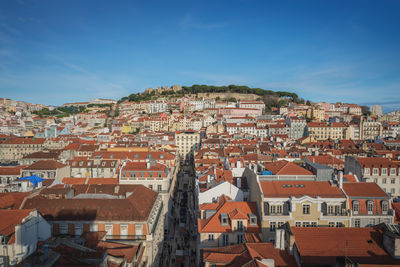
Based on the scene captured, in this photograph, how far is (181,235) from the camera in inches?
1543

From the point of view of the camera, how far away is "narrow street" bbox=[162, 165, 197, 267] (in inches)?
1300

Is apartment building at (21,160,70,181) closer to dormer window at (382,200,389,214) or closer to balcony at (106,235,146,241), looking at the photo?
balcony at (106,235,146,241)

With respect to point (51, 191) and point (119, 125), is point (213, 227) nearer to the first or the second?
point (51, 191)

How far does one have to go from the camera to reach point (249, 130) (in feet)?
387

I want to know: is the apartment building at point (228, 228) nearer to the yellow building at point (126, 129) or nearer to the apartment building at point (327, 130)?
the apartment building at point (327, 130)

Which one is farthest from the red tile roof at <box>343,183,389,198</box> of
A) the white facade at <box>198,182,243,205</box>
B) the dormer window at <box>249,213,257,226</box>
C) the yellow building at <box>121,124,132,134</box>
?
the yellow building at <box>121,124,132,134</box>

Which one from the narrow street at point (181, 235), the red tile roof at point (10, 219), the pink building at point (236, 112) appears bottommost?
the narrow street at point (181, 235)

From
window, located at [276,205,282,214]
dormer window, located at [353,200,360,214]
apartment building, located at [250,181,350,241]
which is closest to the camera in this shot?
apartment building, located at [250,181,350,241]

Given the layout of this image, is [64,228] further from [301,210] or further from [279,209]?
[301,210]

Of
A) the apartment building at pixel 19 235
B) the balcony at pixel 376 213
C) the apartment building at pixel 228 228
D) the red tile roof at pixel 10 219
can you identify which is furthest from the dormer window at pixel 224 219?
the red tile roof at pixel 10 219

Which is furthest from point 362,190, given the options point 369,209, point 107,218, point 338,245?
point 107,218

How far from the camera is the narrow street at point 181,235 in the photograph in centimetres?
3303

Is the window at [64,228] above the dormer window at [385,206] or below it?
below

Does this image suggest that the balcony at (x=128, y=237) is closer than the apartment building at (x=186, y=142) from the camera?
Yes
